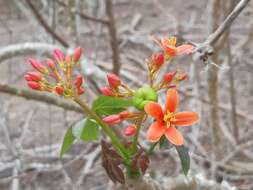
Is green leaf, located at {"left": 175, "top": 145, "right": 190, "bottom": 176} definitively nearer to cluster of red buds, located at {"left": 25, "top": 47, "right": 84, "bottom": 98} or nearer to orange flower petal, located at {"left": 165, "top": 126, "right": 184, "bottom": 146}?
orange flower petal, located at {"left": 165, "top": 126, "right": 184, "bottom": 146}

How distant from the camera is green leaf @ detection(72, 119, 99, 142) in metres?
0.75

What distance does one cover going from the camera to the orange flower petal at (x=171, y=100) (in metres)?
0.73

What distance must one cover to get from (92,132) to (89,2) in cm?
235

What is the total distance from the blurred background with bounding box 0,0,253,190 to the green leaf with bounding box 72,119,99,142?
196 millimetres

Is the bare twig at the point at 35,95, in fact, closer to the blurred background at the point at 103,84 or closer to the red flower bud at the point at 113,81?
the blurred background at the point at 103,84

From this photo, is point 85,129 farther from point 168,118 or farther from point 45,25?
point 45,25

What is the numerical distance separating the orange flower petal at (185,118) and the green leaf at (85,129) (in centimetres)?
11

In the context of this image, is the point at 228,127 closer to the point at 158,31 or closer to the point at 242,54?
the point at 242,54

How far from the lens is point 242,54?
2885mm

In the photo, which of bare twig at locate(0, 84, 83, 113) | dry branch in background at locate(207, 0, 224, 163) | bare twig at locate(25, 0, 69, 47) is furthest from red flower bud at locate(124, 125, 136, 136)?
bare twig at locate(25, 0, 69, 47)

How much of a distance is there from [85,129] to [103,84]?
3.53 ft

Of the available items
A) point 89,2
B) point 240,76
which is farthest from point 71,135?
point 89,2

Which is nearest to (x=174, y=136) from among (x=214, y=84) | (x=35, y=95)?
(x=35, y=95)

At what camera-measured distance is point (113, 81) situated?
0.76 metres
